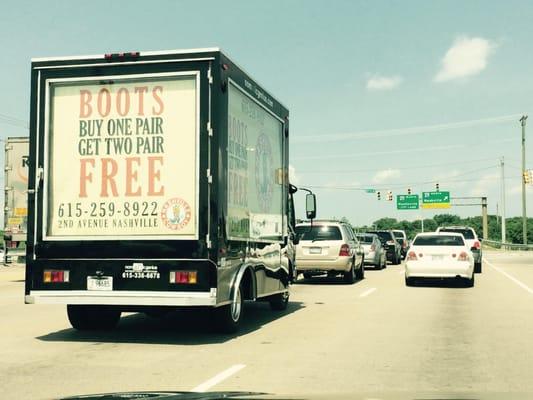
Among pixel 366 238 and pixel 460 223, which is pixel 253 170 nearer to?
pixel 366 238

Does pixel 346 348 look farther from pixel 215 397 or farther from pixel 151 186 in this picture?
pixel 215 397

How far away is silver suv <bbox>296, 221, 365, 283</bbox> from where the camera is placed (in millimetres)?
20344

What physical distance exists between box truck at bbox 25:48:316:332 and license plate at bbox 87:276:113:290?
1 cm

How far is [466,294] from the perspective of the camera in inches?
666

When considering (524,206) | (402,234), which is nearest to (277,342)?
(402,234)

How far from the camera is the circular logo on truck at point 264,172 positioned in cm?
1108

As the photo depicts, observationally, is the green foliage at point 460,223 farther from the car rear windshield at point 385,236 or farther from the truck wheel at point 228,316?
the truck wheel at point 228,316

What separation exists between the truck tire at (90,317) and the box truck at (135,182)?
1002 millimetres

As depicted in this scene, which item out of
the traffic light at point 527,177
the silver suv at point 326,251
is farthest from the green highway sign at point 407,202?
the silver suv at point 326,251

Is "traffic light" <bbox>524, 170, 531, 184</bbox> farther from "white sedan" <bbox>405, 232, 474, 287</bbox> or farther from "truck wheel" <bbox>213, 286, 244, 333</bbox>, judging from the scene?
"truck wheel" <bbox>213, 286, 244, 333</bbox>

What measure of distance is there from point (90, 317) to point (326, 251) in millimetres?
10830

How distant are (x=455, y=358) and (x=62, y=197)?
5377 mm

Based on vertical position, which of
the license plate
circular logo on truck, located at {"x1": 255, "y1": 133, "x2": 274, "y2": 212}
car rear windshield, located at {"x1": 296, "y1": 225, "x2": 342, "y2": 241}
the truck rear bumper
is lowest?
the truck rear bumper

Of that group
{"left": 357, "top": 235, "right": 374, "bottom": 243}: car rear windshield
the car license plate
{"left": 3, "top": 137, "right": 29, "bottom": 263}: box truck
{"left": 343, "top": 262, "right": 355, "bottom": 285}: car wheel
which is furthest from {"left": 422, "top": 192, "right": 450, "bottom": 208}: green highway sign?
{"left": 3, "top": 137, "right": 29, "bottom": 263}: box truck
